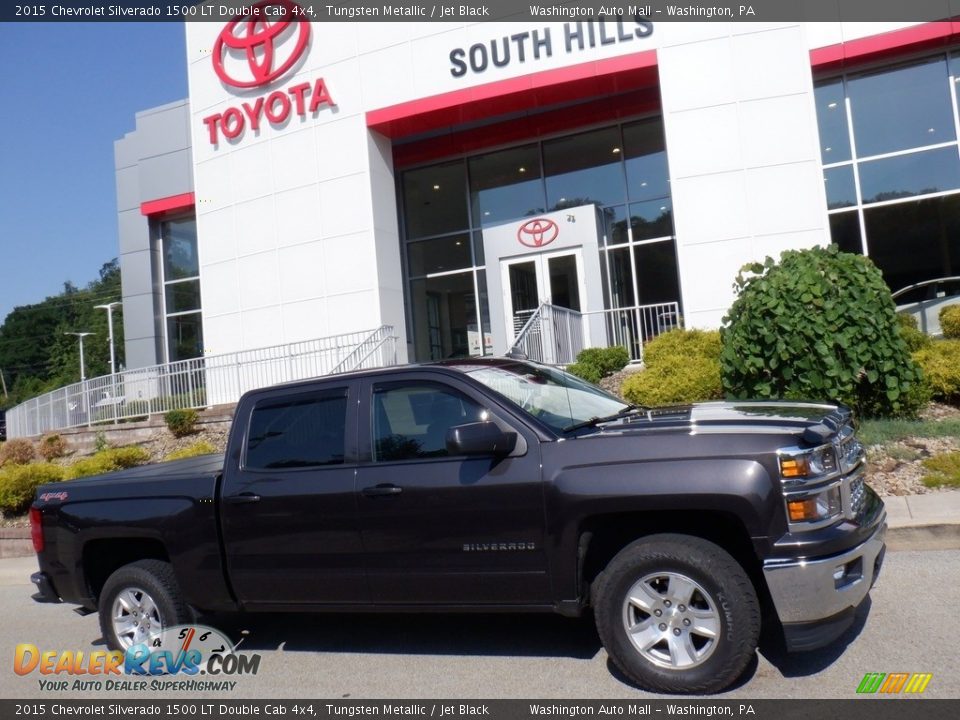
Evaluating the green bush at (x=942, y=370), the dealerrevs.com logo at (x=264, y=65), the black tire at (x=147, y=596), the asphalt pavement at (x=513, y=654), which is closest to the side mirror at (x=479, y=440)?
the asphalt pavement at (x=513, y=654)

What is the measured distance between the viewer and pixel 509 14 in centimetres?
1655

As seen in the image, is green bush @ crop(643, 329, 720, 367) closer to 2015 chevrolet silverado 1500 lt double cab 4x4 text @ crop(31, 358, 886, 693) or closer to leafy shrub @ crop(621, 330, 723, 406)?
leafy shrub @ crop(621, 330, 723, 406)

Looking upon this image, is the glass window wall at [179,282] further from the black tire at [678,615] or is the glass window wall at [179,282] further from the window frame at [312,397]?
the black tire at [678,615]

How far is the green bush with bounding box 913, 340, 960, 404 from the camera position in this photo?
9836 millimetres

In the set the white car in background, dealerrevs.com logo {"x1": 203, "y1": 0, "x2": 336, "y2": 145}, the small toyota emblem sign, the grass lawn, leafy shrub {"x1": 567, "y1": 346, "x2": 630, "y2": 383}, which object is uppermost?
dealerrevs.com logo {"x1": 203, "y1": 0, "x2": 336, "y2": 145}

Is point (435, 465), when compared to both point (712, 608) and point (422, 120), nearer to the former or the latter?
point (712, 608)

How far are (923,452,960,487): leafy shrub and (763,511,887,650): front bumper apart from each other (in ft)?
14.1

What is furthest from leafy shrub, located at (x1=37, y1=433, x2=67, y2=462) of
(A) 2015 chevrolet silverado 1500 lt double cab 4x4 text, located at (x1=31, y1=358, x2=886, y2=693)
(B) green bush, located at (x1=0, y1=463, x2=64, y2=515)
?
(A) 2015 chevrolet silverado 1500 lt double cab 4x4 text, located at (x1=31, y1=358, x2=886, y2=693)

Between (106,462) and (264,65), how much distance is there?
34.8ft

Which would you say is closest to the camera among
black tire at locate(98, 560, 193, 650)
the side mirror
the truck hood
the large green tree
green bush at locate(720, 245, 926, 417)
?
the truck hood

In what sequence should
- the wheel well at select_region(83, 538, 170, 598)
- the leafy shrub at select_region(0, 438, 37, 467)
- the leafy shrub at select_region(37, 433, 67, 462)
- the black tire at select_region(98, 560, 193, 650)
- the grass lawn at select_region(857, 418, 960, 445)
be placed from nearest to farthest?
the black tire at select_region(98, 560, 193, 650)
the wheel well at select_region(83, 538, 170, 598)
the grass lawn at select_region(857, 418, 960, 445)
the leafy shrub at select_region(0, 438, 37, 467)
the leafy shrub at select_region(37, 433, 67, 462)

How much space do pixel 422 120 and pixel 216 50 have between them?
5.80 meters

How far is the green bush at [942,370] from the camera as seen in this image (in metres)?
9.84

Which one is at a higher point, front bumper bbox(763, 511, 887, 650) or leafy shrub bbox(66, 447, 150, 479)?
leafy shrub bbox(66, 447, 150, 479)
